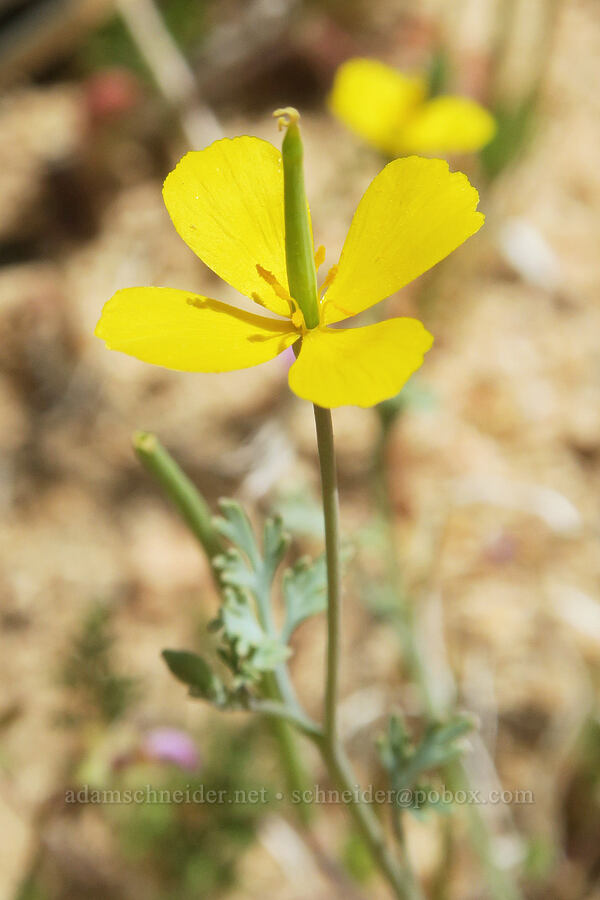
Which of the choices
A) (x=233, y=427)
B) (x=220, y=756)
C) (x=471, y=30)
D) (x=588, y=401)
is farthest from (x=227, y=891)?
(x=471, y=30)

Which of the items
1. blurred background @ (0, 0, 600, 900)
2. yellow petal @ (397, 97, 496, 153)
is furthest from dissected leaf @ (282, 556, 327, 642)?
yellow petal @ (397, 97, 496, 153)

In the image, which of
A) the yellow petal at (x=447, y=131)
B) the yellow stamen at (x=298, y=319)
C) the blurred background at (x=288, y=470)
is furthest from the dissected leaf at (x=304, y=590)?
the yellow petal at (x=447, y=131)

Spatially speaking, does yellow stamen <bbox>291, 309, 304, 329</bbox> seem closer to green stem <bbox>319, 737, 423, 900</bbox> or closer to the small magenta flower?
green stem <bbox>319, 737, 423, 900</bbox>

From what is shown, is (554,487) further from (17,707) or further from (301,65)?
(301,65)

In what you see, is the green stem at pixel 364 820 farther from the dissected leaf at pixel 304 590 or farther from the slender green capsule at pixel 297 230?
the slender green capsule at pixel 297 230

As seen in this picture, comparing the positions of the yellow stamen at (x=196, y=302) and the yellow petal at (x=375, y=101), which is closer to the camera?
the yellow stamen at (x=196, y=302)

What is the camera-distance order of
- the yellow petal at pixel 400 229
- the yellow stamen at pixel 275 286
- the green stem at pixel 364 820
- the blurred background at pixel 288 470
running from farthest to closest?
1. the blurred background at pixel 288 470
2. the green stem at pixel 364 820
3. the yellow stamen at pixel 275 286
4. the yellow petal at pixel 400 229

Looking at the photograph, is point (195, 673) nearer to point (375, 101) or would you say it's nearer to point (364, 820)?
point (364, 820)

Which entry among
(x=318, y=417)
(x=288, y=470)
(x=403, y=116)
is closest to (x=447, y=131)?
(x=403, y=116)
